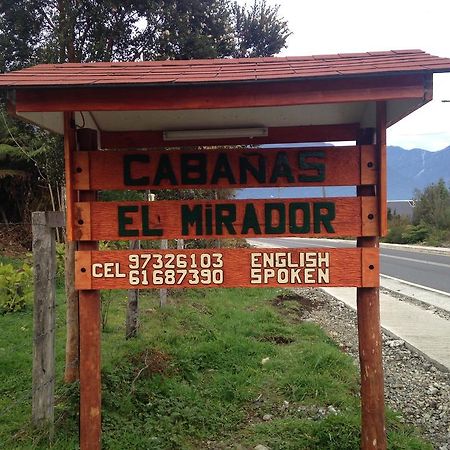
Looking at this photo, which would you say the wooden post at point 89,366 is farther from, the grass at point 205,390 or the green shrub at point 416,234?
the green shrub at point 416,234

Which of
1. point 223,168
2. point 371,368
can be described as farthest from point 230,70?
point 371,368

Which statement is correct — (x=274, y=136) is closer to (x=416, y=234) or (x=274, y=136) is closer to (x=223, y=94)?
(x=223, y=94)

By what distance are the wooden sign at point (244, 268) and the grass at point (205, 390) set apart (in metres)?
1.36

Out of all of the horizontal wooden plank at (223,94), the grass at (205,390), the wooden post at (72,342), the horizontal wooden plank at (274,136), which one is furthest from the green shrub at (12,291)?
the horizontal wooden plank at (223,94)

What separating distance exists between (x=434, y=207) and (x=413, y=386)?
30.5m

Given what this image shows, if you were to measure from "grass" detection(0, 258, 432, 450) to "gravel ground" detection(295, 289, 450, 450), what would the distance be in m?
0.28

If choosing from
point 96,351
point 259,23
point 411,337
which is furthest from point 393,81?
point 259,23

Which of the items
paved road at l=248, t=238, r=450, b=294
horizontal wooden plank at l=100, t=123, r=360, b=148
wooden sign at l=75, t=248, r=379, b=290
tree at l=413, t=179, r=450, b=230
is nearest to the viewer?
wooden sign at l=75, t=248, r=379, b=290

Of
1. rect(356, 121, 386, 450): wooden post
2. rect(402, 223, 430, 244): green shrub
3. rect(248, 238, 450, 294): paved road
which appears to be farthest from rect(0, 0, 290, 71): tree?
rect(402, 223, 430, 244): green shrub

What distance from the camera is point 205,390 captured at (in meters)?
4.95

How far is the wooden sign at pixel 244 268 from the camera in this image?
10.9 ft

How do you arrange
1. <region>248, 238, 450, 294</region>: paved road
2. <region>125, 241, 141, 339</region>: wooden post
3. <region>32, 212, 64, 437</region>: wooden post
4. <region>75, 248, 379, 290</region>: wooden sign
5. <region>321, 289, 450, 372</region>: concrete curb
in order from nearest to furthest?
<region>75, 248, 379, 290</region>: wooden sign → <region>32, 212, 64, 437</region>: wooden post → <region>321, 289, 450, 372</region>: concrete curb → <region>125, 241, 141, 339</region>: wooden post → <region>248, 238, 450, 294</region>: paved road

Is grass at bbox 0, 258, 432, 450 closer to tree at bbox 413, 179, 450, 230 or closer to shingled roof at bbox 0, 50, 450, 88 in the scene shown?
shingled roof at bbox 0, 50, 450, 88

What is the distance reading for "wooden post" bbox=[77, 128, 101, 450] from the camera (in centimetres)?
348
